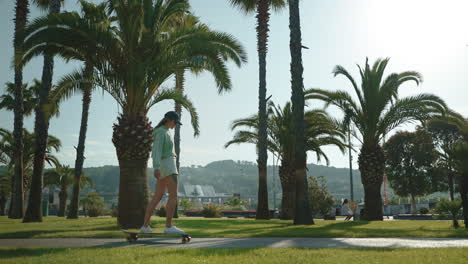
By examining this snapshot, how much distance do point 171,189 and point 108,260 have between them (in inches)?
103

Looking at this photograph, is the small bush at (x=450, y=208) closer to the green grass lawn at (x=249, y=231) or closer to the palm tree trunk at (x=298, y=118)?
the green grass lawn at (x=249, y=231)

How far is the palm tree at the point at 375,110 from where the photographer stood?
2123 centimetres

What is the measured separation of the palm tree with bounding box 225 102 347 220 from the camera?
26547 mm

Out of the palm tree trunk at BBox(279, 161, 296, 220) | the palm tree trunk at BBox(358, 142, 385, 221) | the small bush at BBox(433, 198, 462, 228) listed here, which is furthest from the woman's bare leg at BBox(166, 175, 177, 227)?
the palm tree trunk at BBox(279, 161, 296, 220)

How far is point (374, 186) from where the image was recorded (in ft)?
73.0

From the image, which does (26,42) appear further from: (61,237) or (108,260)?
(108,260)

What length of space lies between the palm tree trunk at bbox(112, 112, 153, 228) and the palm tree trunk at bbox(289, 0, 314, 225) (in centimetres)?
662

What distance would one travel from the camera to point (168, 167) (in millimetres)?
7641

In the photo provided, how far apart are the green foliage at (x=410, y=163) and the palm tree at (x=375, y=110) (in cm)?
3219

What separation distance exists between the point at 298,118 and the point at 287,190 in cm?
1033

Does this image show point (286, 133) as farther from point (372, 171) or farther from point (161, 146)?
point (161, 146)

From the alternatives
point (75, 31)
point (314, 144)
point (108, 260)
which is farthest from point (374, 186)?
point (108, 260)

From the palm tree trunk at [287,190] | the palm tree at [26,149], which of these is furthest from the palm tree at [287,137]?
the palm tree at [26,149]

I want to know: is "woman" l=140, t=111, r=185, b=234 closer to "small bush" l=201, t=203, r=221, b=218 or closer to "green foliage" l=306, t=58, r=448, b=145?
"green foliage" l=306, t=58, r=448, b=145
